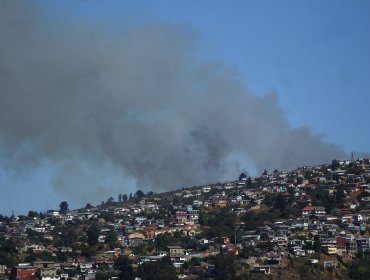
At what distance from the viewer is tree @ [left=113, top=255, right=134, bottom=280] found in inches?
2354

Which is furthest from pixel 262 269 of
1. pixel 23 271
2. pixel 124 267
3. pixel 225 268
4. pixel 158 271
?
pixel 23 271

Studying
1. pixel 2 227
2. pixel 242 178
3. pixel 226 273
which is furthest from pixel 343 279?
pixel 242 178

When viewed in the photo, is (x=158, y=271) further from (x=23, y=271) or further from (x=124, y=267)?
(x=23, y=271)

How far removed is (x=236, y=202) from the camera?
86.8m

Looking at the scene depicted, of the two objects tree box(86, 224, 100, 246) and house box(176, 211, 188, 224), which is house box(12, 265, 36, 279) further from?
house box(176, 211, 188, 224)

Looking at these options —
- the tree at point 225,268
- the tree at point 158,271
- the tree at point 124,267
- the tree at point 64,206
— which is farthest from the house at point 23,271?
the tree at point 64,206

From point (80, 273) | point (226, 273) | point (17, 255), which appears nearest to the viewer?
point (226, 273)

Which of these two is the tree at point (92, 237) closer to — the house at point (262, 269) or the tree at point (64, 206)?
the house at point (262, 269)

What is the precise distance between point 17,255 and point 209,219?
59.4ft

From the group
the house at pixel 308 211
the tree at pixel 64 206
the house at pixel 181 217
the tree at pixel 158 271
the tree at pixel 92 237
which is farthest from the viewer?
the tree at pixel 64 206

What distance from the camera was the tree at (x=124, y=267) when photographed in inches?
2354

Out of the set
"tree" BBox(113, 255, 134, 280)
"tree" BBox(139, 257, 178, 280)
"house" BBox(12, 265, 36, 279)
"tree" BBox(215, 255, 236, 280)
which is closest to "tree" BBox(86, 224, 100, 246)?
"tree" BBox(113, 255, 134, 280)

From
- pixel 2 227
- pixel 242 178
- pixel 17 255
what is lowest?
pixel 17 255

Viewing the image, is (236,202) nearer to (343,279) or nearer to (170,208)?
(170,208)
